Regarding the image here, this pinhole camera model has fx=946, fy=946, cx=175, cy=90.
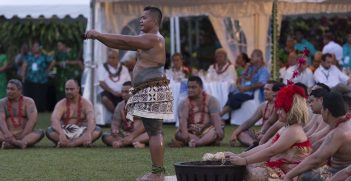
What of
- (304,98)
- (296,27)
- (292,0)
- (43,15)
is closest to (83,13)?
(43,15)

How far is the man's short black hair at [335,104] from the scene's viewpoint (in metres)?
7.15

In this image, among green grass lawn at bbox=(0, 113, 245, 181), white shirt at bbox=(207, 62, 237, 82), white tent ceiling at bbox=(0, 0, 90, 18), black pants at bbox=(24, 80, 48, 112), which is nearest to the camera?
green grass lawn at bbox=(0, 113, 245, 181)

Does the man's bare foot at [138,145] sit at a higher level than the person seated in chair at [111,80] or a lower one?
lower

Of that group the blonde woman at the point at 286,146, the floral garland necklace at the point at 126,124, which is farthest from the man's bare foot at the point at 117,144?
the blonde woman at the point at 286,146

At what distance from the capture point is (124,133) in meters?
13.0

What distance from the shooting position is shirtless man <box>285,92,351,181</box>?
23.2ft

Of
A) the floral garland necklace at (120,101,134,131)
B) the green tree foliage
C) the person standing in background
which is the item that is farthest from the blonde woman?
the green tree foliage

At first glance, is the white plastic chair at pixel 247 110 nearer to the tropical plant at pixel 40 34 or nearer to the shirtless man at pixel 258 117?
the shirtless man at pixel 258 117

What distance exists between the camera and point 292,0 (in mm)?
15898

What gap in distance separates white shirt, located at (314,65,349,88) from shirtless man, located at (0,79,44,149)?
5.52 meters

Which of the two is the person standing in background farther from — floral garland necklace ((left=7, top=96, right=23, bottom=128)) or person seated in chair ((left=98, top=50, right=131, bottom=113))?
floral garland necklace ((left=7, top=96, right=23, bottom=128))

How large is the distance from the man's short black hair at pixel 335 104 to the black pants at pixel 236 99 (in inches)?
365

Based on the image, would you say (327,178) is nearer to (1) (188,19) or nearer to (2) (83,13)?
(2) (83,13)

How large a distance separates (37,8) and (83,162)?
24.3 ft
